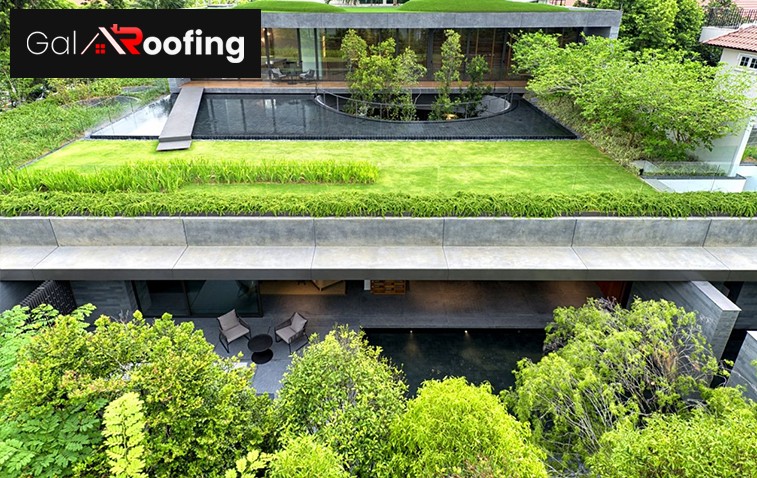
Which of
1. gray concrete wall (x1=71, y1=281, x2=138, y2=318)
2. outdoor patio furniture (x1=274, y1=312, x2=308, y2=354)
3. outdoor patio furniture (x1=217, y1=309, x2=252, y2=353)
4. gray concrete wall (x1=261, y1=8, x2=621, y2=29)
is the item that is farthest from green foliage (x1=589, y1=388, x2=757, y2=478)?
gray concrete wall (x1=261, y1=8, x2=621, y2=29)

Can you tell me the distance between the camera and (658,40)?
26.6 metres

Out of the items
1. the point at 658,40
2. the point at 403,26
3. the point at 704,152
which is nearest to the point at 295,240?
the point at 704,152

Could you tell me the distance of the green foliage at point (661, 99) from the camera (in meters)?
12.8

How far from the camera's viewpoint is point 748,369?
7922 millimetres

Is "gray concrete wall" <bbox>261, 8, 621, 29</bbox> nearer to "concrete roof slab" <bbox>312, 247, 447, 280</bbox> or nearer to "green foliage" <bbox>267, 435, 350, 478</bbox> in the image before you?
"concrete roof slab" <bbox>312, 247, 447, 280</bbox>

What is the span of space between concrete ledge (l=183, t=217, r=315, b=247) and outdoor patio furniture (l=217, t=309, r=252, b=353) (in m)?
1.77

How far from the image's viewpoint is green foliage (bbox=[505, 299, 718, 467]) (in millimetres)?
6691

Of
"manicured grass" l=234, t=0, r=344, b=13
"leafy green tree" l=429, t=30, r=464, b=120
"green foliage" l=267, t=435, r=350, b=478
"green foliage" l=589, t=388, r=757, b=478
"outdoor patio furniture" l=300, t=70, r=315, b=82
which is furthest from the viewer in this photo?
"outdoor patio furniture" l=300, t=70, r=315, b=82

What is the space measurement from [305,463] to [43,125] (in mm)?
18456

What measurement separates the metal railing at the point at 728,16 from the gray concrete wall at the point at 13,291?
37758 mm

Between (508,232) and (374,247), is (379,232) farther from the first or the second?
(508,232)

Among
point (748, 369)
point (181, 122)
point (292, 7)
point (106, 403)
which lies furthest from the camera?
point (292, 7)

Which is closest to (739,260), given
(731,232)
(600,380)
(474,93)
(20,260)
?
(731,232)

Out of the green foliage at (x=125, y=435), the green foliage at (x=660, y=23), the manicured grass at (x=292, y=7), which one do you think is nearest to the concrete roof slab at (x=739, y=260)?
the green foliage at (x=125, y=435)
